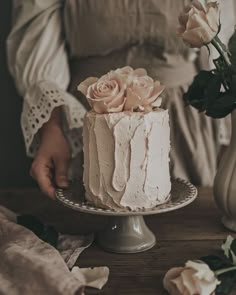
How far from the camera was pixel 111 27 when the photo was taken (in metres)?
1.01

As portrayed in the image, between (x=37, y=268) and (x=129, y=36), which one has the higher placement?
(x=129, y=36)

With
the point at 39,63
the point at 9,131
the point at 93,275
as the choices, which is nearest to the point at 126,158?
the point at 93,275

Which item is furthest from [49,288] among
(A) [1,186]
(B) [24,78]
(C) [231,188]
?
(A) [1,186]

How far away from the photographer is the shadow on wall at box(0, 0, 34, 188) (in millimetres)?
1239

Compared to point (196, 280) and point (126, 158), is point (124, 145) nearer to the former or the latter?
point (126, 158)

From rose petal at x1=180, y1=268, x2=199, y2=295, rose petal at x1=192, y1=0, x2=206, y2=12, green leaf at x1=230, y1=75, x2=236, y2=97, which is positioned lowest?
rose petal at x1=180, y1=268, x2=199, y2=295

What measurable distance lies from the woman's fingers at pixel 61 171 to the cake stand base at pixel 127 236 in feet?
0.32

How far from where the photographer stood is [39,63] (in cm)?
102

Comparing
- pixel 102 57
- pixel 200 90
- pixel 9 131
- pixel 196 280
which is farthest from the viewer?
pixel 9 131

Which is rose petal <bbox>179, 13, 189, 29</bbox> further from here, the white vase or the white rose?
the white rose

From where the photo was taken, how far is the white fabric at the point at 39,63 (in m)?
0.96

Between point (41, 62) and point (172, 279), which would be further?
point (41, 62)

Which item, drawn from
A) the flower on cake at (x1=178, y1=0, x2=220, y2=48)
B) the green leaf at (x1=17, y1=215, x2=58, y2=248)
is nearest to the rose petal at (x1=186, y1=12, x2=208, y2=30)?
the flower on cake at (x1=178, y1=0, x2=220, y2=48)

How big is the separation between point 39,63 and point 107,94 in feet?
1.11
